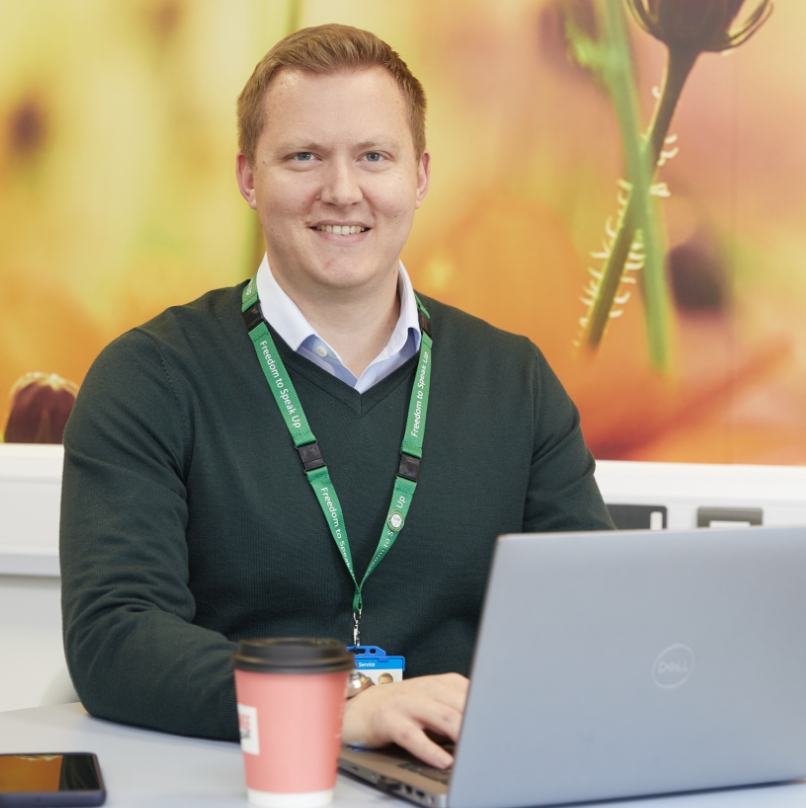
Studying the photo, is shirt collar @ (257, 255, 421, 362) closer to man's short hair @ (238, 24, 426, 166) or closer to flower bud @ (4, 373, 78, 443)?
man's short hair @ (238, 24, 426, 166)

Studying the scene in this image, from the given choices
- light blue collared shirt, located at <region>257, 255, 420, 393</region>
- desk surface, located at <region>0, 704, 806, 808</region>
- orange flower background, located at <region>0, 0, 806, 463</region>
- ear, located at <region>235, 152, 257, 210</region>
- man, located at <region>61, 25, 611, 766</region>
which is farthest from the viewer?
orange flower background, located at <region>0, 0, 806, 463</region>

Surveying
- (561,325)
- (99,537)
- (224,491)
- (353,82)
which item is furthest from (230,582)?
(561,325)

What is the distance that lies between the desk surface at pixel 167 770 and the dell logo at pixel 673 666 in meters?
0.13

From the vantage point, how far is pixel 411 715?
1028 millimetres

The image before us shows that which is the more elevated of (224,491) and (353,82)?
(353,82)

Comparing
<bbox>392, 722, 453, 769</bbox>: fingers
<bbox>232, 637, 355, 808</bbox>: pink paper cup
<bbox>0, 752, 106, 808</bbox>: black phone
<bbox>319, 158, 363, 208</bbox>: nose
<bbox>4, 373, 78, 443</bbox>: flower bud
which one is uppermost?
<bbox>319, 158, 363, 208</bbox>: nose

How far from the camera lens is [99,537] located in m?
1.38

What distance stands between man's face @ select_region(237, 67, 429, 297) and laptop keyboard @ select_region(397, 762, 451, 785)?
0.92 m

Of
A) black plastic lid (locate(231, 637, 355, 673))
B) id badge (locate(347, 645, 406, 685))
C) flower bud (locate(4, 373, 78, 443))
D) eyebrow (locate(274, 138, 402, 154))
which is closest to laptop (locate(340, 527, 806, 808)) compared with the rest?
black plastic lid (locate(231, 637, 355, 673))

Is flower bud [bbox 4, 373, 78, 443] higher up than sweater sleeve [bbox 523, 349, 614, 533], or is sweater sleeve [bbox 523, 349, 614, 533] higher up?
sweater sleeve [bbox 523, 349, 614, 533]

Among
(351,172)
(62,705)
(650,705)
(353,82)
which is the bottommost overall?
(62,705)

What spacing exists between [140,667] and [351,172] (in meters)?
0.87

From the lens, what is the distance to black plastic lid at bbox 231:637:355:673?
2.88 ft

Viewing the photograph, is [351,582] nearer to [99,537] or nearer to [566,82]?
[99,537]
